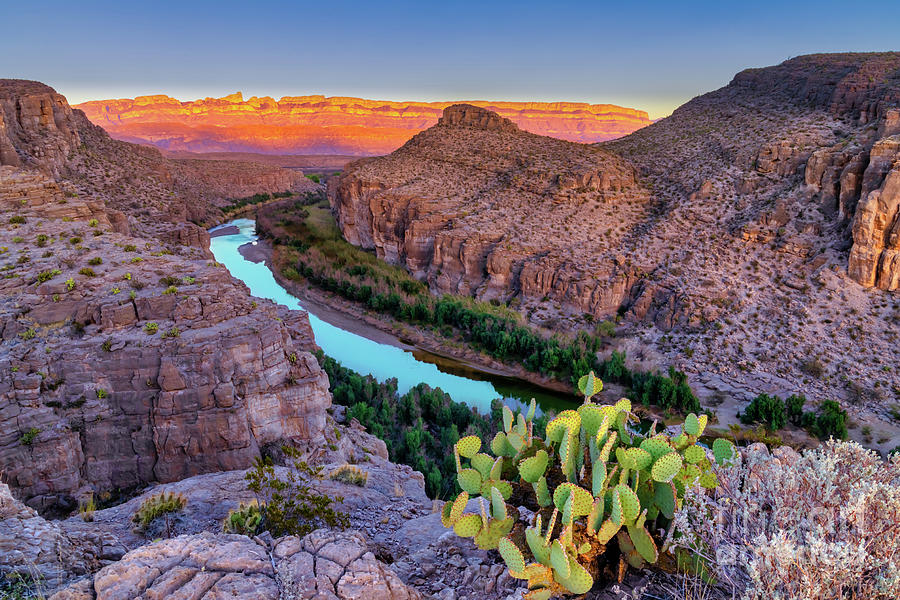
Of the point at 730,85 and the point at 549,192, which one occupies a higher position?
the point at 730,85

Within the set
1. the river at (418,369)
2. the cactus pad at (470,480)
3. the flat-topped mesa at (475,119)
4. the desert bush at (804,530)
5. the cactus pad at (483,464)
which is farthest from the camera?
the flat-topped mesa at (475,119)

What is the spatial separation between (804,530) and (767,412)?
21010mm

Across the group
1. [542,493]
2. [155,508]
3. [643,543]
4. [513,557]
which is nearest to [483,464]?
[542,493]

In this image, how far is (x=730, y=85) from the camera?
48.7 m

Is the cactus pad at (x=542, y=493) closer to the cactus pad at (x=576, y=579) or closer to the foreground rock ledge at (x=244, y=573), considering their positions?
the cactus pad at (x=576, y=579)

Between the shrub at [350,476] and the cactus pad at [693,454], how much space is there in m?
7.73

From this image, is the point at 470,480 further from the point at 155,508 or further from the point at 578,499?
the point at 155,508

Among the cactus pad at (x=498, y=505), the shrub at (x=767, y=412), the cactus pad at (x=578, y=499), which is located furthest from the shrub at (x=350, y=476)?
the shrub at (x=767, y=412)

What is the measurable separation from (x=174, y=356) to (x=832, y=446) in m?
13.5

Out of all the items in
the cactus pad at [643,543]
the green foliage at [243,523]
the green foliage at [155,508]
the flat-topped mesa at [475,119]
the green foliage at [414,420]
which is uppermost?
the flat-topped mesa at [475,119]

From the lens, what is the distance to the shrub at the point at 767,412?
22.8 meters

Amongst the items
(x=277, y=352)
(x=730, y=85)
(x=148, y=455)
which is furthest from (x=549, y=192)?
(x=148, y=455)

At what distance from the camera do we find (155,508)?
8719 millimetres

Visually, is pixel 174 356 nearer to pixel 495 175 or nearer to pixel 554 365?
pixel 554 365
